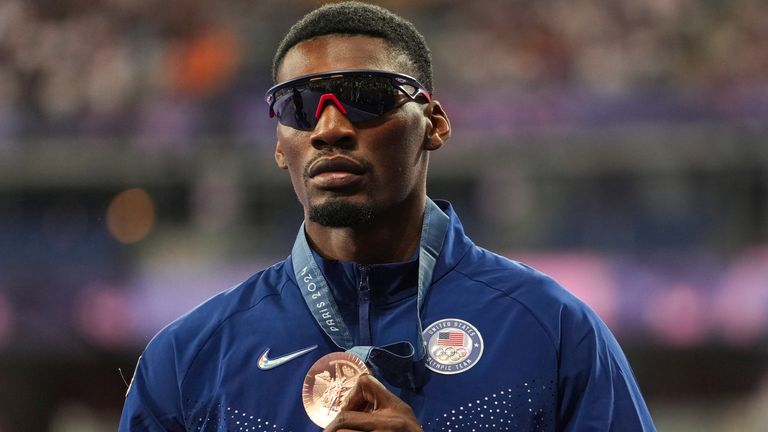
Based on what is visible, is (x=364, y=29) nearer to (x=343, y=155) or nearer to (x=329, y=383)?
(x=343, y=155)

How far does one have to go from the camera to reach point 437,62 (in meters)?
12.6

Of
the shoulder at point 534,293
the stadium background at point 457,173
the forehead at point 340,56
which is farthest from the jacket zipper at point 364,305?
the stadium background at point 457,173

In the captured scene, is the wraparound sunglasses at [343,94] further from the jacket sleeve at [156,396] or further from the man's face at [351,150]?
the jacket sleeve at [156,396]

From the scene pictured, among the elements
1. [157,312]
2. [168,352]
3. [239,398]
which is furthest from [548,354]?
[157,312]

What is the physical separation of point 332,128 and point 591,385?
800 mm

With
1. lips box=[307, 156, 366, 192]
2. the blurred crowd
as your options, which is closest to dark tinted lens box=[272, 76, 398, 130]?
lips box=[307, 156, 366, 192]

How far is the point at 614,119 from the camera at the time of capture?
38.5 ft

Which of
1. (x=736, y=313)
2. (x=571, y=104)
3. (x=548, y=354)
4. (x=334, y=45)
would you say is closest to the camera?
(x=548, y=354)

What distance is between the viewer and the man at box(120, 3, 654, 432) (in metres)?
2.49

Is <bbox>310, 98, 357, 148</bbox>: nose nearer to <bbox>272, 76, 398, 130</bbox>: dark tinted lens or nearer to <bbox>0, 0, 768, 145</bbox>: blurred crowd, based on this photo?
<bbox>272, 76, 398, 130</bbox>: dark tinted lens

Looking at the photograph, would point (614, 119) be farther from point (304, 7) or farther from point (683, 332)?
point (304, 7)

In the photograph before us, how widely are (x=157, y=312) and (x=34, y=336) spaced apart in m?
1.12

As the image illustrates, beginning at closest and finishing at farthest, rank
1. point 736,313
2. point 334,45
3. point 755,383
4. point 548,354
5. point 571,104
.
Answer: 1. point 548,354
2. point 334,45
3. point 736,313
4. point 571,104
5. point 755,383

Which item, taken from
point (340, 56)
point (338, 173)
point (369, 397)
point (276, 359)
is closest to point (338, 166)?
point (338, 173)
